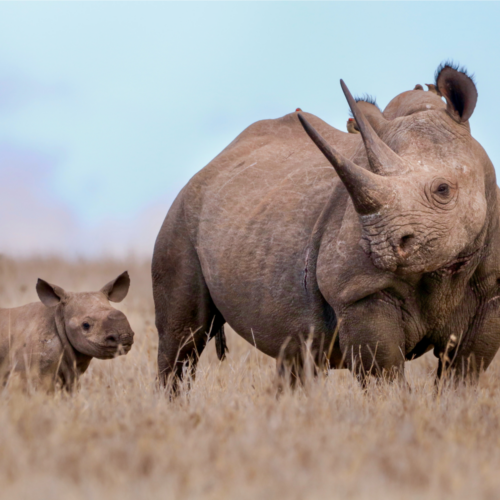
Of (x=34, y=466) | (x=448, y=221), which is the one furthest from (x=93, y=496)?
(x=448, y=221)

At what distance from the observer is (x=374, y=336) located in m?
4.53

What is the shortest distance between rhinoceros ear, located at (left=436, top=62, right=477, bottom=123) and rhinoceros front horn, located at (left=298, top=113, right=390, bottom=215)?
0.73 metres

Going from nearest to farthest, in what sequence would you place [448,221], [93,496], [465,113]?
[93,496]
[448,221]
[465,113]

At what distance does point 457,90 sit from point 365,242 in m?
1.06

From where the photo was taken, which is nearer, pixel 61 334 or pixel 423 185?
pixel 423 185

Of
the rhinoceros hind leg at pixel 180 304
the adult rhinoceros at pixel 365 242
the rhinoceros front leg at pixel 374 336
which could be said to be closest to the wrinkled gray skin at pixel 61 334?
the rhinoceros hind leg at pixel 180 304

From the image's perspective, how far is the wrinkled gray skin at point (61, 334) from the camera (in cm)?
590

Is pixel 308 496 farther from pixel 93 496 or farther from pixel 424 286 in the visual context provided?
pixel 424 286

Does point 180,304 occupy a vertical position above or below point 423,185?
below

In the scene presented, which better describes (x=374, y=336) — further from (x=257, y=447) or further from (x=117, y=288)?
(x=117, y=288)

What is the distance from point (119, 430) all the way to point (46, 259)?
15465mm

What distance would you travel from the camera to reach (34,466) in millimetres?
3035

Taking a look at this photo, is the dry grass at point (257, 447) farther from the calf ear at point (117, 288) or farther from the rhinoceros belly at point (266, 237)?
the calf ear at point (117, 288)

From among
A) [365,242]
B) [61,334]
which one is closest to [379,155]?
[365,242]
